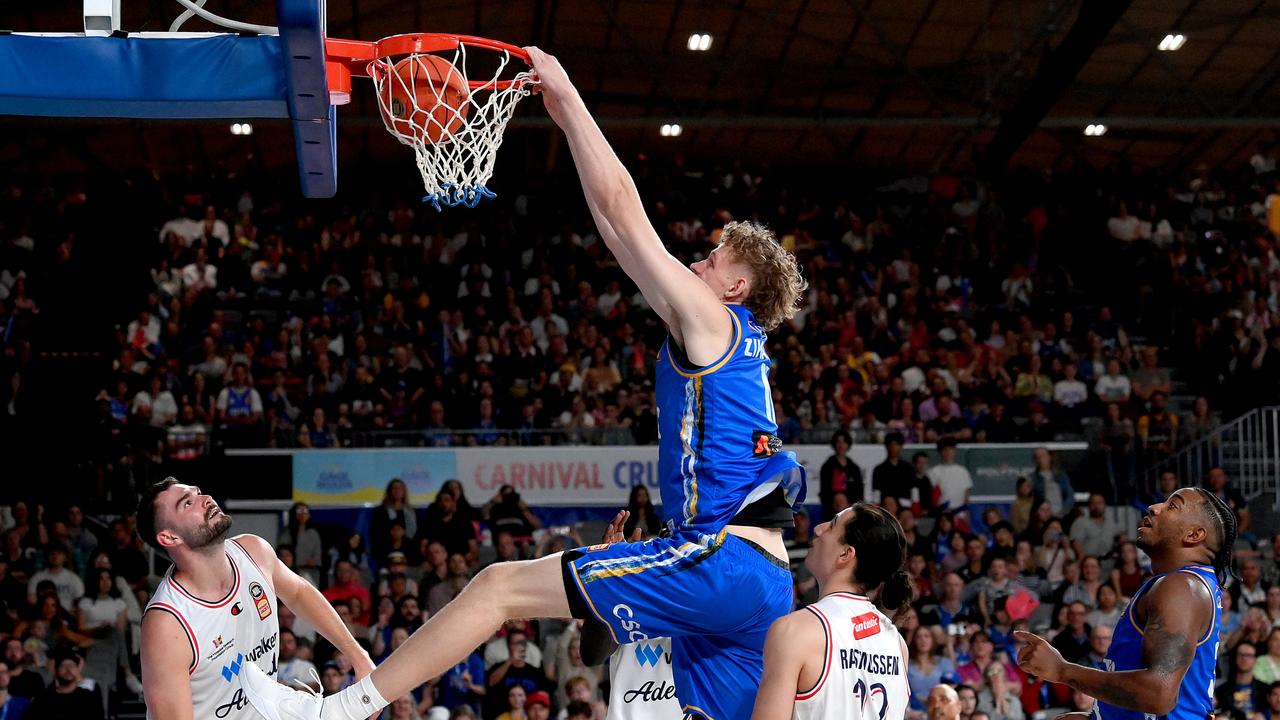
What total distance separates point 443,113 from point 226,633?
252 centimetres

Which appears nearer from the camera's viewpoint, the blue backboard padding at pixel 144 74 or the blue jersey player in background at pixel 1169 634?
the blue jersey player in background at pixel 1169 634

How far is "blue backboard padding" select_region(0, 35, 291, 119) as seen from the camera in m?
5.29

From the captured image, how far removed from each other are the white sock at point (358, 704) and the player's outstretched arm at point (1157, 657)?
2.33 meters

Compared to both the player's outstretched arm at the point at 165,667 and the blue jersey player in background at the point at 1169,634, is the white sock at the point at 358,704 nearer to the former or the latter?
the player's outstretched arm at the point at 165,667

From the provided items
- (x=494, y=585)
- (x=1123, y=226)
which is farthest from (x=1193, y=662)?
(x=1123, y=226)

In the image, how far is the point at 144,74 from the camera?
17.5ft

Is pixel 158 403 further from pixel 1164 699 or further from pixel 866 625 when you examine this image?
pixel 1164 699

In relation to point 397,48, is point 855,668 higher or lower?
lower

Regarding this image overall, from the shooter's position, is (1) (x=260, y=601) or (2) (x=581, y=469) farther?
(2) (x=581, y=469)

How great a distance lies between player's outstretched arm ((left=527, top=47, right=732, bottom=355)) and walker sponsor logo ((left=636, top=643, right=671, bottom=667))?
2.31 metres

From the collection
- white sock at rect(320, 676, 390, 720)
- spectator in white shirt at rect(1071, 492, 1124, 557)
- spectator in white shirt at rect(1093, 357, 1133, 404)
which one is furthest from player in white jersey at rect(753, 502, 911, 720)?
spectator in white shirt at rect(1093, 357, 1133, 404)

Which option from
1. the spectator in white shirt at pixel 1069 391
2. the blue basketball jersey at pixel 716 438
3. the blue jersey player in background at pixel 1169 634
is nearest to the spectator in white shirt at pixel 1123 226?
the spectator in white shirt at pixel 1069 391

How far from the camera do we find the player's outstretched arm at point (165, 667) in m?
5.46

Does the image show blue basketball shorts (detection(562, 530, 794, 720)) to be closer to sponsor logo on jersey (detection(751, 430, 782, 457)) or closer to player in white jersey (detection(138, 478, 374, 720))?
sponsor logo on jersey (detection(751, 430, 782, 457))
